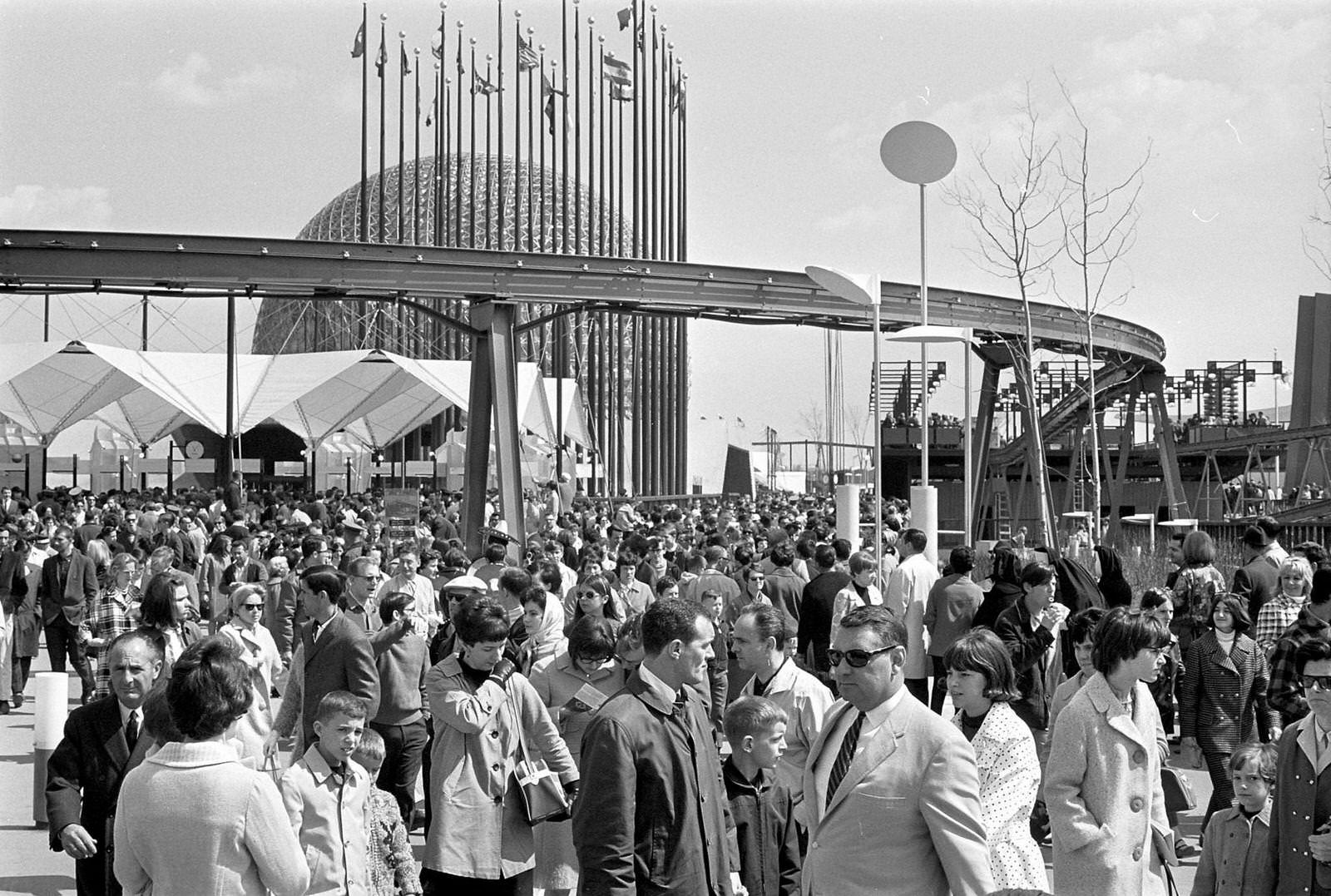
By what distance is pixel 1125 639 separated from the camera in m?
5.62

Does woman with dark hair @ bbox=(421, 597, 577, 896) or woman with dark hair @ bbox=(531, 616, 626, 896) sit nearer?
woman with dark hair @ bbox=(421, 597, 577, 896)

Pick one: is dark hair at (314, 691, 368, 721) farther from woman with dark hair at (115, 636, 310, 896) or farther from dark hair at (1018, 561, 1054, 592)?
dark hair at (1018, 561, 1054, 592)

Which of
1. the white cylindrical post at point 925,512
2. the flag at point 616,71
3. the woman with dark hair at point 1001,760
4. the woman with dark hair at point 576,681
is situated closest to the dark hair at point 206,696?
the woman with dark hair at point 1001,760

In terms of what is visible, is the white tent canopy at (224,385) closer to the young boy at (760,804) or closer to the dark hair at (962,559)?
the dark hair at (962,559)

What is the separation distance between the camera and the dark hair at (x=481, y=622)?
20.5 ft

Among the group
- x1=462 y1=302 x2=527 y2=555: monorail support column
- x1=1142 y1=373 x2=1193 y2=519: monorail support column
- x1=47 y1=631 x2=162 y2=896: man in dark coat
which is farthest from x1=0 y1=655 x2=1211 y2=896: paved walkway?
x1=1142 y1=373 x2=1193 y2=519: monorail support column

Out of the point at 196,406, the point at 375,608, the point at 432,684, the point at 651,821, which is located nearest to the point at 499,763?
the point at 432,684

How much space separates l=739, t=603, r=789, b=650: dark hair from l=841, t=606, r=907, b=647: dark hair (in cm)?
214

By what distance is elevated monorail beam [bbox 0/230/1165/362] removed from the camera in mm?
22781

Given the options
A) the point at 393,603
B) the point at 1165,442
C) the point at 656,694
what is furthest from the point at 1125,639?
the point at 1165,442

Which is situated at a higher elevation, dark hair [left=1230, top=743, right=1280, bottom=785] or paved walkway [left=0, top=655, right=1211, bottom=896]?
dark hair [left=1230, top=743, right=1280, bottom=785]

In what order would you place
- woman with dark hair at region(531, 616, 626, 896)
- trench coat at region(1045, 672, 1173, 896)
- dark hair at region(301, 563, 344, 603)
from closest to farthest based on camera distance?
trench coat at region(1045, 672, 1173, 896)
woman with dark hair at region(531, 616, 626, 896)
dark hair at region(301, 563, 344, 603)

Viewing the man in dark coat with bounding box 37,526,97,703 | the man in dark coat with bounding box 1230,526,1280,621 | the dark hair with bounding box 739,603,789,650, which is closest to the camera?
the dark hair with bounding box 739,603,789,650

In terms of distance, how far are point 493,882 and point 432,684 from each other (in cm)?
85
